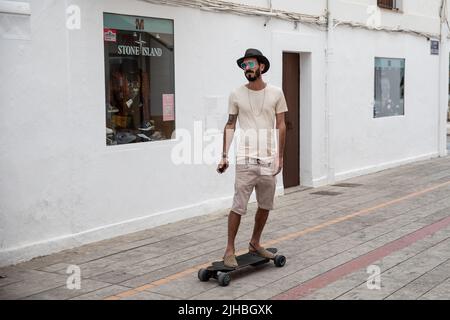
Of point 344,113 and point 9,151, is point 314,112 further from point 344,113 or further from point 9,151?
point 9,151

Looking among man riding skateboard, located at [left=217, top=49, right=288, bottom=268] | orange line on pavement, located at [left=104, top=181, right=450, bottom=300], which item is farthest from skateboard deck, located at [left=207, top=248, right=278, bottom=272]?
orange line on pavement, located at [left=104, top=181, right=450, bottom=300]

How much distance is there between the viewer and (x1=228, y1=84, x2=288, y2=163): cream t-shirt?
6363 mm

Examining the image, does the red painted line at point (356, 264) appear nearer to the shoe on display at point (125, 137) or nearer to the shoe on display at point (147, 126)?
the shoe on display at point (125, 137)

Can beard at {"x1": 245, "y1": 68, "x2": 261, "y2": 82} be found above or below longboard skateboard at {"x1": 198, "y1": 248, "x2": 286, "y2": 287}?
above

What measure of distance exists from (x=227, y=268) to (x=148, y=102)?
3.33m

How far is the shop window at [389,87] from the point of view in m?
14.3

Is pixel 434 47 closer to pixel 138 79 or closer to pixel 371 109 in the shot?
pixel 371 109

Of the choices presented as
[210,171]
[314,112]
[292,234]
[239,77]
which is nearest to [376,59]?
[314,112]

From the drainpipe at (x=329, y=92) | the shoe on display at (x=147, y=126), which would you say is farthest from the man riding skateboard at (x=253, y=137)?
the drainpipe at (x=329, y=92)

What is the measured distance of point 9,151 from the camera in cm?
680

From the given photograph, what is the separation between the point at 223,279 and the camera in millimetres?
6020

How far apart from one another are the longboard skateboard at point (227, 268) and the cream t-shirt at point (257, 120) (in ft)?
3.23

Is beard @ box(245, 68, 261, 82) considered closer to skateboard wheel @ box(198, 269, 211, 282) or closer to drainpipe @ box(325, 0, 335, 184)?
skateboard wheel @ box(198, 269, 211, 282)

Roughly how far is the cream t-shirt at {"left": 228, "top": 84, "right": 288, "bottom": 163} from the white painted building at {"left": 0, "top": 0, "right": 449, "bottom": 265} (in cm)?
218
